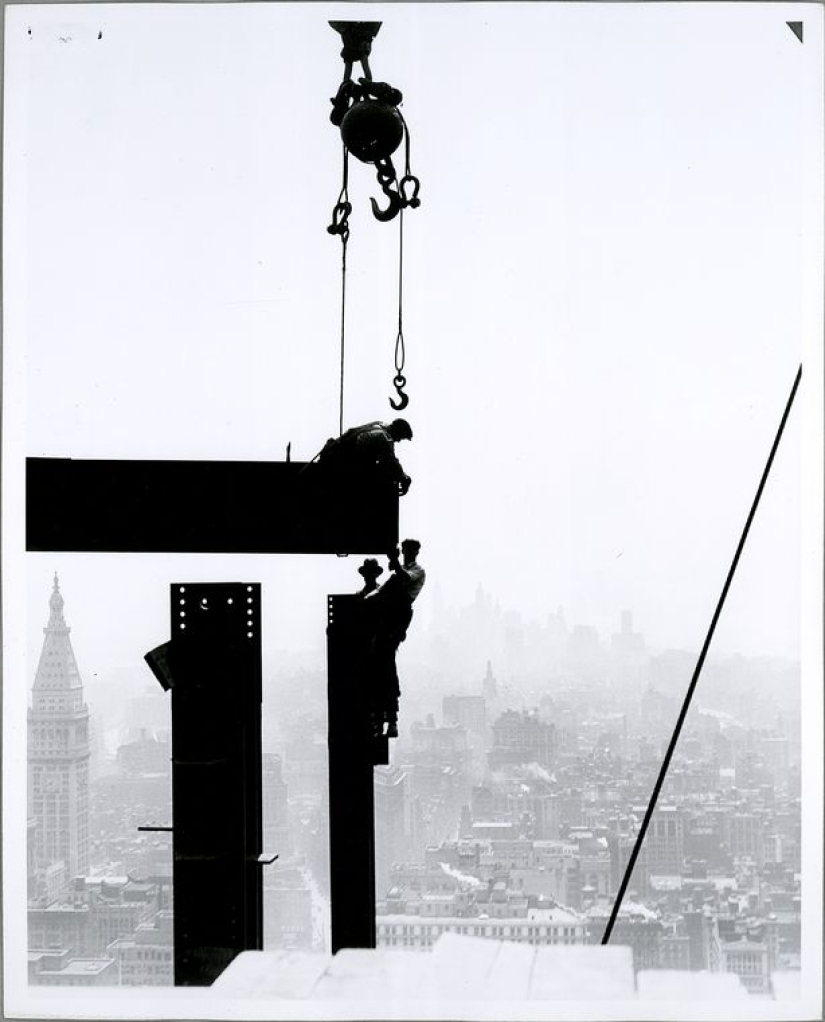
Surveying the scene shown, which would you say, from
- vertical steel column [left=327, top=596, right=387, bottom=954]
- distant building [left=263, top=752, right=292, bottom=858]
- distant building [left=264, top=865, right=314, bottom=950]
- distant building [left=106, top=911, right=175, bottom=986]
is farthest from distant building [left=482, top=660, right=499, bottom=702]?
vertical steel column [left=327, top=596, right=387, bottom=954]

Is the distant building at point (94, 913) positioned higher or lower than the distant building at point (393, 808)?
lower

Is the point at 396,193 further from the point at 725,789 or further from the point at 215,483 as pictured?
the point at 725,789

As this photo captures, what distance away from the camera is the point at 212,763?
347cm

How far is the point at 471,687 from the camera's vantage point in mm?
8508

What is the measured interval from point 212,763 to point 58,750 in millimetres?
3021

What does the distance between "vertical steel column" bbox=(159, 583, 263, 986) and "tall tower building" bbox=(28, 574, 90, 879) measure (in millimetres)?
2677

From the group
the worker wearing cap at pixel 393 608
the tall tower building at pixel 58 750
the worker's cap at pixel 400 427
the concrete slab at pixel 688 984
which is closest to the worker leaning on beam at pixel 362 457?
the worker's cap at pixel 400 427

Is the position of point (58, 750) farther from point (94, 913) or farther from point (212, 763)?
point (212, 763)

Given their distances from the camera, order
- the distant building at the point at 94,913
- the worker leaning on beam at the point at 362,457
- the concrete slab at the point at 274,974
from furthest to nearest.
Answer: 1. the distant building at the point at 94,913
2. the worker leaning on beam at the point at 362,457
3. the concrete slab at the point at 274,974

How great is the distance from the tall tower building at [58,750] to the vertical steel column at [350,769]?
2.83 metres

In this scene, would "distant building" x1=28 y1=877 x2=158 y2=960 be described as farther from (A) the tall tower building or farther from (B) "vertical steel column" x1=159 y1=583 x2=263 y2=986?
(B) "vertical steel column" x1=159 y1=583 x2=263 y2=986

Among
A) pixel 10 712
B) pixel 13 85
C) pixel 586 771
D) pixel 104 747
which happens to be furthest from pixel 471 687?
pixel 13 85

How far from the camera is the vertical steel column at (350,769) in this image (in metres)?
3.53

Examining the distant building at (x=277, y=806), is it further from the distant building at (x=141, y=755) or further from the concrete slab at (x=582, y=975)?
the concrete slab at (x=582, y=975)
